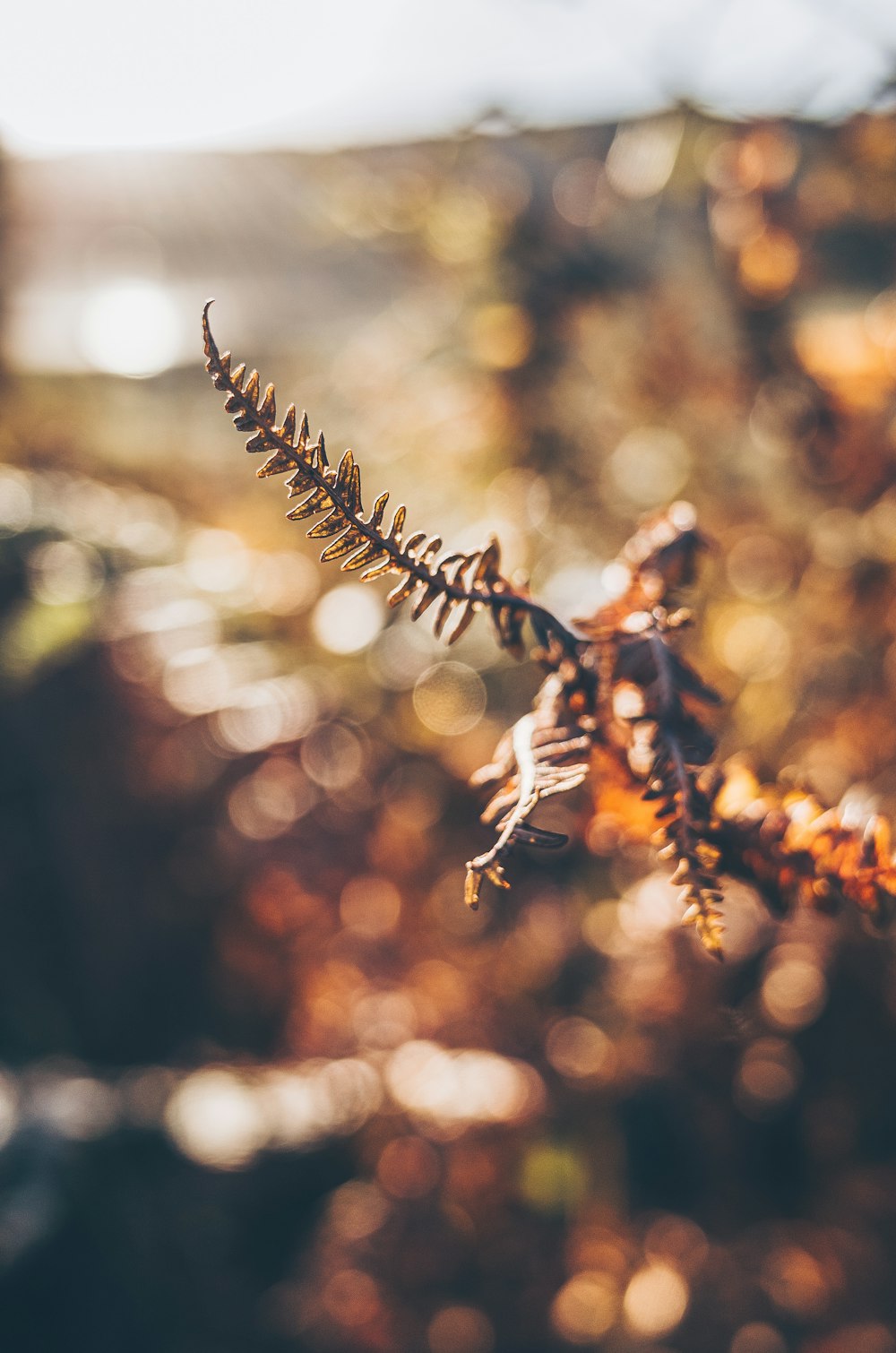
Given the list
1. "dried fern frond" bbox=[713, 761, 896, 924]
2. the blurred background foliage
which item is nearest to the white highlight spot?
the blurred background foliage

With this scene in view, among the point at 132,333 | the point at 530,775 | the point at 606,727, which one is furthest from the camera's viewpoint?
the point at 132,333

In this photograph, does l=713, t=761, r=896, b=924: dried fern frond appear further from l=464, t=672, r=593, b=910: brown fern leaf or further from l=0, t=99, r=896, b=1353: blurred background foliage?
l=0, t=99, r=896, b=1353: blurred background foliage

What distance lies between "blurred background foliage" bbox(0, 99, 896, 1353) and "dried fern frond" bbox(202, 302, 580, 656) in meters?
0.59

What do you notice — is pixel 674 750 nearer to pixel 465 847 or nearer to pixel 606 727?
pixel 606 727

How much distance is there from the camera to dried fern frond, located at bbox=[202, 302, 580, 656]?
0.52 metres

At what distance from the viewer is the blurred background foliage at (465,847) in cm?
146

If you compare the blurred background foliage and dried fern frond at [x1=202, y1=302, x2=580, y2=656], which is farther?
the blurred background foliage

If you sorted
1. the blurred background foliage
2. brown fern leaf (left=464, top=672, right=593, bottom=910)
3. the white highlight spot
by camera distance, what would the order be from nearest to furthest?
brown fern leaf (left=464, top=672, right=593, bottom=910) → the blurred background foliage → the white highlight spot

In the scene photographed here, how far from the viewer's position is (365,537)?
0.56 metres

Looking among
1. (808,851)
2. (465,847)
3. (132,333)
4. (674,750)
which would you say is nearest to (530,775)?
(674,750)

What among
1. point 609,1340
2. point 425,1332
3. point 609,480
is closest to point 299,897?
point 425,1332

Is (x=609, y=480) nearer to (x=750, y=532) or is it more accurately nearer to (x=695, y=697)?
(x=750, y=532)

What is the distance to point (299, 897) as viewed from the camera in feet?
6.26

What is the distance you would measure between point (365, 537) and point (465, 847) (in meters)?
1.38
